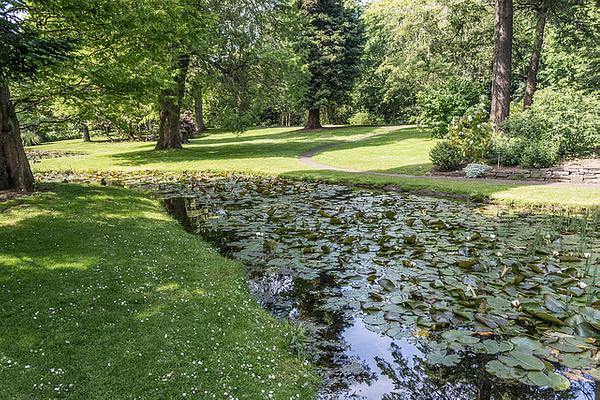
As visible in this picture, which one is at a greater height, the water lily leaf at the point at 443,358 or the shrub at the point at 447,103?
the shrub at the point at 447,103

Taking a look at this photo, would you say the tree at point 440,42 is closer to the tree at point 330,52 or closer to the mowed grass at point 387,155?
the mowed grass at point 387,155

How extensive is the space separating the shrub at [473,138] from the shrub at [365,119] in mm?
30466

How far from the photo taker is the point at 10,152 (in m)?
10.0

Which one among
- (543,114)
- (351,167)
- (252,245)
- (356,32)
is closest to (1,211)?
(252,245)

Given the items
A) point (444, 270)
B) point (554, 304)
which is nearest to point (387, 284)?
point (444, 270)

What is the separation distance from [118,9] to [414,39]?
792 inches

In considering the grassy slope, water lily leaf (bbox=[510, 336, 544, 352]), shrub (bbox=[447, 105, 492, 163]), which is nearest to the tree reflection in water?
water lily leaf (bbox=[510, 336, 544, 352])

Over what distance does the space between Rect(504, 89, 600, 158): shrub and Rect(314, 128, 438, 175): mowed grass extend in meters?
3.76

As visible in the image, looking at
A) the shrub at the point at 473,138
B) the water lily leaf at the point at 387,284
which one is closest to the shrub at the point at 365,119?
the shrub at the point at 473,138

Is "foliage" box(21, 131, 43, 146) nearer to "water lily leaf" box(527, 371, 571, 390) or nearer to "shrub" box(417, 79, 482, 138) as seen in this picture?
"shrub" box(417, 79, 482, 138)

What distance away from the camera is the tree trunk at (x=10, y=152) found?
970 cm

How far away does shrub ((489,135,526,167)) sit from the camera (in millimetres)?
14672

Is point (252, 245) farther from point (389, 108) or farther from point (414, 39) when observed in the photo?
point (389, 108)

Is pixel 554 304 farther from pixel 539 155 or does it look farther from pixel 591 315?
pixel 539 155
